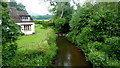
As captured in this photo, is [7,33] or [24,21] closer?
A: [7,33]

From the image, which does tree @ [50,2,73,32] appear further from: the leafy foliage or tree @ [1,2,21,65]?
tree @ [1,2,21,65]

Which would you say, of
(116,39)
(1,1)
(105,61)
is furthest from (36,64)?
(116,39)

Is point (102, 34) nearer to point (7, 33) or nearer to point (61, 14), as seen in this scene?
point (7, 33)

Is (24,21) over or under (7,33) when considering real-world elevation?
under

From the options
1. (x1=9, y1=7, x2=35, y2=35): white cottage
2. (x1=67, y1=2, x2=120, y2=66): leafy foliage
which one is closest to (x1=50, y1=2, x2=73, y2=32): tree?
(x1=9, y1=7, x2=35, y2=35): white cottage

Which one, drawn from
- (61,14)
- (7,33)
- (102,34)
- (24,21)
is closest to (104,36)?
(102,34)

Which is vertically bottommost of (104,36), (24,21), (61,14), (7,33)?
(104,36)

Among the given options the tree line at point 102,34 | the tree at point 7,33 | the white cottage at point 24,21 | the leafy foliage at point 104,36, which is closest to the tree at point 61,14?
the white cottage at point 24,21

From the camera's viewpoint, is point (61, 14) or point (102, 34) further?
point (61, 14)

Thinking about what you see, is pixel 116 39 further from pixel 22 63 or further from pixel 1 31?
pixel 1 31

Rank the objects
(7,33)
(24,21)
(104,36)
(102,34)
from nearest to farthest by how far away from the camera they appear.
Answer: (7,33), (104,36), (102,34), (24,21)

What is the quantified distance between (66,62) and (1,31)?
6.74 meters

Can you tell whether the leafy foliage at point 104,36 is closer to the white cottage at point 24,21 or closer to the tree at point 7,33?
the tree at point 7,33

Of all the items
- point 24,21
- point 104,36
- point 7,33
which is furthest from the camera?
point 24,21
